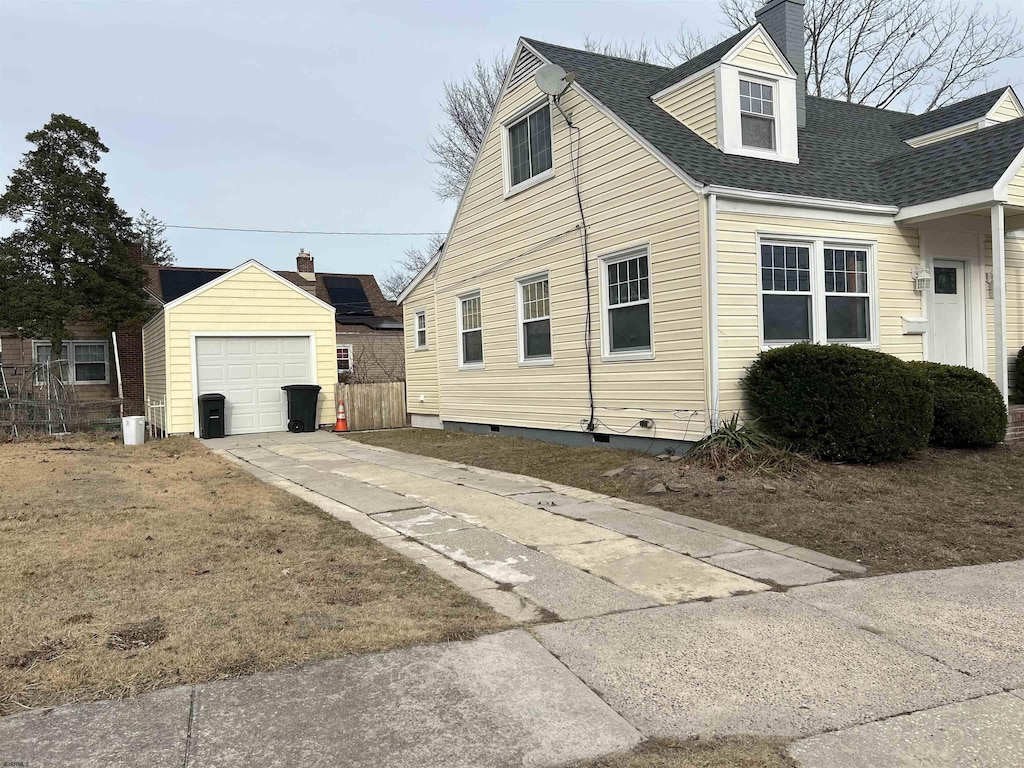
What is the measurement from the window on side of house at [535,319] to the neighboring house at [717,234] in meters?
0.04

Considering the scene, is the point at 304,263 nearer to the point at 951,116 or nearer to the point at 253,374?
the point at 253,374

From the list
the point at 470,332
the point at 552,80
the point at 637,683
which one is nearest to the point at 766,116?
the point at 552,80

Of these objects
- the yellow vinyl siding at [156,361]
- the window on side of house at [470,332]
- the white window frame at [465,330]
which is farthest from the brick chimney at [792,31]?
the yellow vinyl siding at [156,361]

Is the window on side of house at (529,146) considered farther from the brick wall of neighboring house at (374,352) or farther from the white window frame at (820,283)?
the brick wall of neighboring house at (374,352)

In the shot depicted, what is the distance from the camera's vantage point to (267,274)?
17.8 meters

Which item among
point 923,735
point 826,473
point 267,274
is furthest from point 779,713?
point 267,274

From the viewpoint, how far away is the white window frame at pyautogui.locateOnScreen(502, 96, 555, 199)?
41.1 ft

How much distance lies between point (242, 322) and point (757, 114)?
12.1 m

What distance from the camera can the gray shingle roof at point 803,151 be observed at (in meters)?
10.1

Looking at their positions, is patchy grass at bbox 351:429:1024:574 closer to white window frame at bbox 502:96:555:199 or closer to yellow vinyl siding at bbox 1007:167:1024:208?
yellow vinyl siding at bbox 1007:167:1024:208

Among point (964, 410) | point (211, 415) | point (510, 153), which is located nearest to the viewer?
point (964, 410)

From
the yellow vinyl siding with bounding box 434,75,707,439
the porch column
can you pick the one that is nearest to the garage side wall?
the yellow vinyl siding with bounding box 434,75,707,439

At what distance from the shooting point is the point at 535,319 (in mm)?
13133

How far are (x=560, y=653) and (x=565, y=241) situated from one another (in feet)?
30.2
